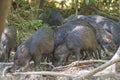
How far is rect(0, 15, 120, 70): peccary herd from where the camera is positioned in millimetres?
5488

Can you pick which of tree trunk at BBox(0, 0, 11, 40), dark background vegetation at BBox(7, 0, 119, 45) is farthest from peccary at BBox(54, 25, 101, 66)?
tree trunk at BBox(0, 0, 11, 40)

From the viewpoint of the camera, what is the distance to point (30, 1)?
9.73 m

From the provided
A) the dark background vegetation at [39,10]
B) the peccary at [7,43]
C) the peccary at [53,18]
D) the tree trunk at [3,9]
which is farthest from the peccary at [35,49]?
the tree trunk at [3,9]

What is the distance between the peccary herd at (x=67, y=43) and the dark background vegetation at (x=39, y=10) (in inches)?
50.0

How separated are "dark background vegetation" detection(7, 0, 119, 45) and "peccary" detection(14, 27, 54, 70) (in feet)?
6.19

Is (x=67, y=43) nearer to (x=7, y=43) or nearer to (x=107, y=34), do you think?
(x=107, y=34)

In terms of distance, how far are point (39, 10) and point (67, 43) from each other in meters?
3.99

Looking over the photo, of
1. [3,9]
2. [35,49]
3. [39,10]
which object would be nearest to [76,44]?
[35,49]

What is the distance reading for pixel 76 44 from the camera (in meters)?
5.87

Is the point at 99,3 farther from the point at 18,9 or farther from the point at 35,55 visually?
the point at 35,55

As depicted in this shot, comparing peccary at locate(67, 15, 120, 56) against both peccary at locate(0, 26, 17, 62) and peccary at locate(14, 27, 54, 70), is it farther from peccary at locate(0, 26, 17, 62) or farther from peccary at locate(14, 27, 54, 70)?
peccary at locate(0, 26, 17, 62)

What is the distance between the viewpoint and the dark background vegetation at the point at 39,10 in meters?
8.16

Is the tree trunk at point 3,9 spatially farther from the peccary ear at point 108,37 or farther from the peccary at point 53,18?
the peccary at point 53,18

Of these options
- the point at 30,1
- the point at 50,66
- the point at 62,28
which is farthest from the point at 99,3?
the point at 50,66
